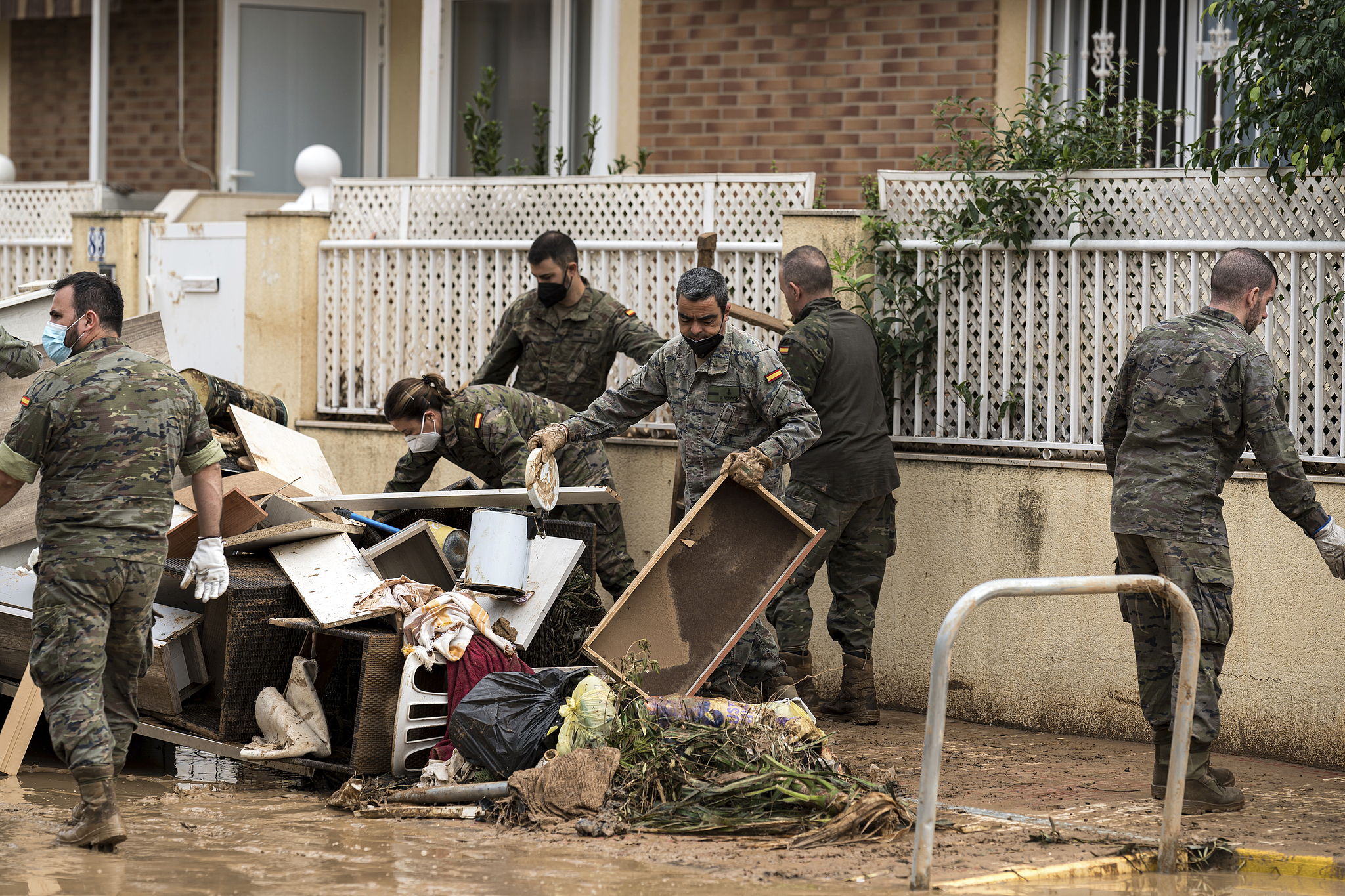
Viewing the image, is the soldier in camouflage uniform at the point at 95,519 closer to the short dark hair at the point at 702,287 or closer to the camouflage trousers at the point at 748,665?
the short dark hair at the point at 702,287

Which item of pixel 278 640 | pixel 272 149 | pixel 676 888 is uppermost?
pixel 272 149

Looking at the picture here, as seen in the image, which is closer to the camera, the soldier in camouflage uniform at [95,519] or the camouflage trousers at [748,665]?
the soldier in camouflage uniform at [95,519]

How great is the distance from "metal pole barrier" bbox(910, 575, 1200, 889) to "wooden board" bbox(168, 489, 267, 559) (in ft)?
10.4

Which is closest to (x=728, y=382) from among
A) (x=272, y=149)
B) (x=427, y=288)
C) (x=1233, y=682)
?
(x=1233, y=682)

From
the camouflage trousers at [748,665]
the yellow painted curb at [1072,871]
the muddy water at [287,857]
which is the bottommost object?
the muddy water at [287,857]

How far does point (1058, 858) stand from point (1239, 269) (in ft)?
7.48

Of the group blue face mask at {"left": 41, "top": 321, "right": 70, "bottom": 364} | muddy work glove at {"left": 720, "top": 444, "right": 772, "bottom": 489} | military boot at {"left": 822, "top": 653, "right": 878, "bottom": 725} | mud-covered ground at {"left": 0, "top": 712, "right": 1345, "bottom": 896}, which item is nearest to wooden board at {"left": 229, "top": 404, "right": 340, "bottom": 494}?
blue face mask at {"left": 41, "top": 321, "right": 70, "bottom": 364}

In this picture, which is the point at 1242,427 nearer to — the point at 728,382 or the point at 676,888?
the point at 728,382

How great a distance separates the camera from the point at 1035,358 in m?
7.17

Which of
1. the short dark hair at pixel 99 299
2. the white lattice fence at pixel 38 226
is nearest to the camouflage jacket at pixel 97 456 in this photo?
the short dark hair at pixel 99 299

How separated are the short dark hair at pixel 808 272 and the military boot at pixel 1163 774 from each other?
2611 mm

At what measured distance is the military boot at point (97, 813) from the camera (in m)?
5.01

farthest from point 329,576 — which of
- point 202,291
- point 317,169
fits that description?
point 317,169

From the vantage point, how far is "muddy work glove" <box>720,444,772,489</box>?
5.88m
